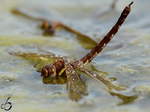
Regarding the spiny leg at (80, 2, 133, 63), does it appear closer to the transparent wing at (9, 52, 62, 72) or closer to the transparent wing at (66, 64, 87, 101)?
the transparent wing at (66, 64, 87, 101)

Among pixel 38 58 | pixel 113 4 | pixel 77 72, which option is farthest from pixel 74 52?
pixel 113 4

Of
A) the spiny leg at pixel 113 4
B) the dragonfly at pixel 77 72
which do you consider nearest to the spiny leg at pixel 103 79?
the dragonfly at pixel 77 72

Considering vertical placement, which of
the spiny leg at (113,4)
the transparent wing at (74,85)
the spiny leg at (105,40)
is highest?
the spiny leg at (113,4)

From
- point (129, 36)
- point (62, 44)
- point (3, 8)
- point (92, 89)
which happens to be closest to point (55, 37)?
point (62, 44)

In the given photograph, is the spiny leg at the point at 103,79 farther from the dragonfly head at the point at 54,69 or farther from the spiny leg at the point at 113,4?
the spiny leg at the point at 113,4

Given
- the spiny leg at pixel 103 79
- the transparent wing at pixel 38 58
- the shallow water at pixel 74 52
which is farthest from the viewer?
the transparent wing at pixel 38 58

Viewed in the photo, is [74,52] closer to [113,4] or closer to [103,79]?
[103,79]
